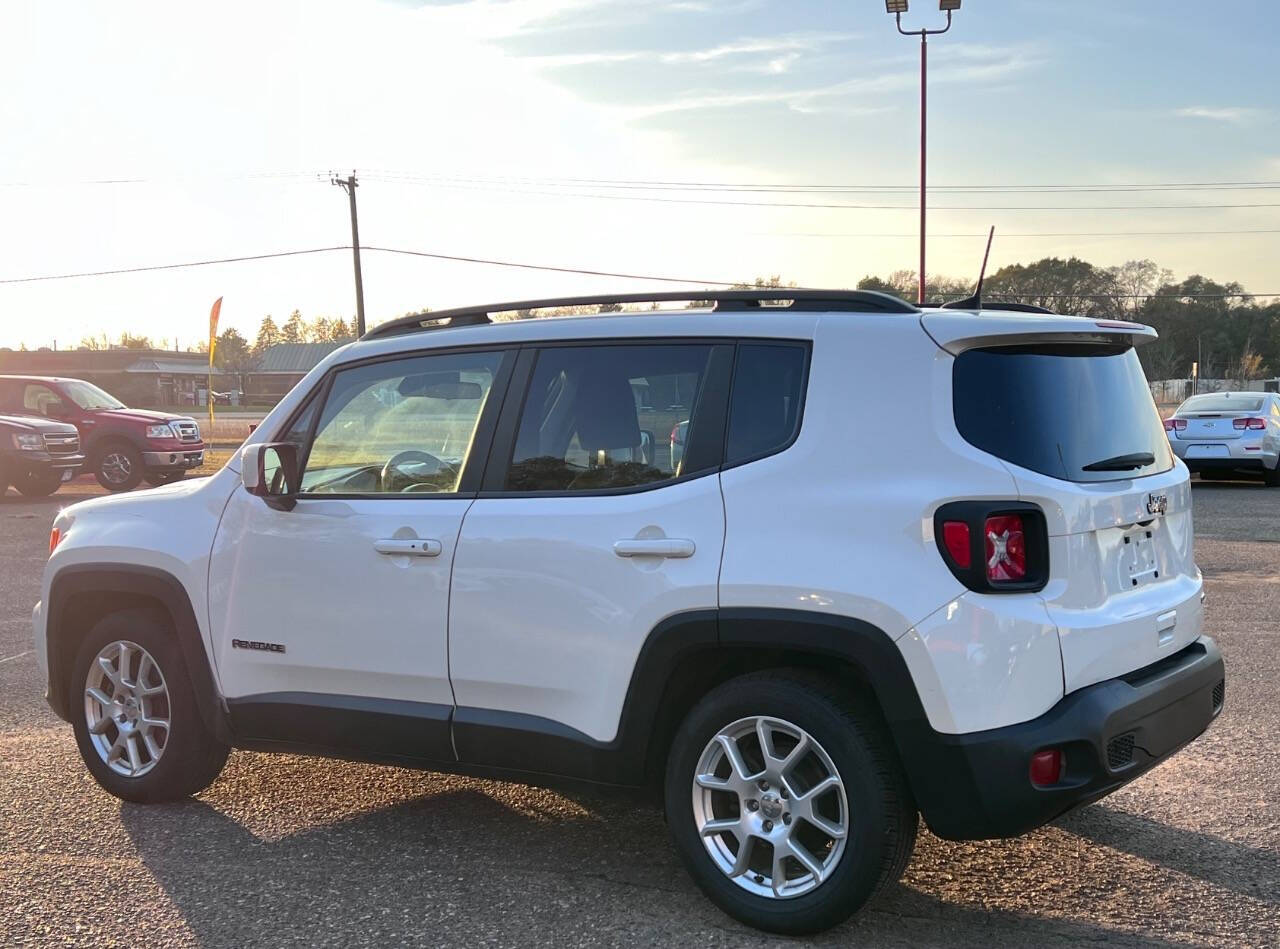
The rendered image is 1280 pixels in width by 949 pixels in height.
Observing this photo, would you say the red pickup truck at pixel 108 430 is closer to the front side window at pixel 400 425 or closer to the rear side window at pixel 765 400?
the front side window at pixel 400 425

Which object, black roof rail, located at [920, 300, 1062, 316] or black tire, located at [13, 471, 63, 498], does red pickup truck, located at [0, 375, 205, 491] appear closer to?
black tire, located at [13, 471, 63, 498]

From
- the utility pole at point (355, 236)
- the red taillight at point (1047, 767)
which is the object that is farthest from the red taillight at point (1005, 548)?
the utility pole at point (355, 236)

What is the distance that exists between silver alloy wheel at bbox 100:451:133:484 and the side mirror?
1718cm

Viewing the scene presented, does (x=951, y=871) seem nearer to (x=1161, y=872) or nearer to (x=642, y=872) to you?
(x=1161, y=872)

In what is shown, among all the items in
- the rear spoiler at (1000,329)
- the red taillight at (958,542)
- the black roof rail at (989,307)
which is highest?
the black roof rail at (989,307)

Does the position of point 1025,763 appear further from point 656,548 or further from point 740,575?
point 656,548

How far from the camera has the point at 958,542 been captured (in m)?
3.24

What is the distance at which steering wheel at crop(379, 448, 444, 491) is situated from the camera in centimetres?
423

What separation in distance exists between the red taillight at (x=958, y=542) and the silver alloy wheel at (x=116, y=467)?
1928 cm

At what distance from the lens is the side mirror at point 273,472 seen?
439 cm

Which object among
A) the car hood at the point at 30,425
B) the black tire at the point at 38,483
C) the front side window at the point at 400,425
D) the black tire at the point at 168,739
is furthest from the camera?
the black tire at the point at 38,483

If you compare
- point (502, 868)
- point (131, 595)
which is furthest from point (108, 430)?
point (502, 868)

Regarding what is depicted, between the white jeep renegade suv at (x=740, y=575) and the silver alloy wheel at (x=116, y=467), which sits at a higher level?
the white jeep renegade suv at (x=740, y=575)

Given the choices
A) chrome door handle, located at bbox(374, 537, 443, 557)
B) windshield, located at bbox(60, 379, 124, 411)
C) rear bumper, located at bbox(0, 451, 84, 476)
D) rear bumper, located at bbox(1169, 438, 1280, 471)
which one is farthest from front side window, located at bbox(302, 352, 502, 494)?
windshield, located at bbox(60, 379, 124, 411)
